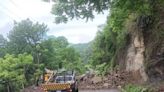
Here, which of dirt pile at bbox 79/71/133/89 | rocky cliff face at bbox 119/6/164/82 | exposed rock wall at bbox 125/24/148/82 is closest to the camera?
rocky cliff face at bbox 119/6/164/82

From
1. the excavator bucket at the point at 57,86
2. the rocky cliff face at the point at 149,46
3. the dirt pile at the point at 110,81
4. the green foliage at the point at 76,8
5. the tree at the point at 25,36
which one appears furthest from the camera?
Answer: the tree at the point at 25,36

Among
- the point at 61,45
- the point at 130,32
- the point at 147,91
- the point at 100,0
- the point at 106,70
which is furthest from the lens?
the point at 61,45

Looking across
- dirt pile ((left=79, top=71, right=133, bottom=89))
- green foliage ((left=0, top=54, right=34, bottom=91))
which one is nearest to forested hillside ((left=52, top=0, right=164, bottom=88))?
dirt pile ((left=79, top=71, right=133, bottom=89))

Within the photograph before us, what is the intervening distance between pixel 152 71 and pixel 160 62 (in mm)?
1048

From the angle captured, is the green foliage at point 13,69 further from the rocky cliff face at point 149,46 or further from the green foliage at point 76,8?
the green foliage at point 76,8

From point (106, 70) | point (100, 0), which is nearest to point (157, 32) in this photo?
point (100, 0)

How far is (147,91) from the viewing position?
22250 mm

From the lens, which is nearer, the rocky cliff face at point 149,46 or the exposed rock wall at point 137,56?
the rocky cliff face at point 149,46

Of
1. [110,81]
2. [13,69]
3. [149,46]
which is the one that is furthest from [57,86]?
[13,69]

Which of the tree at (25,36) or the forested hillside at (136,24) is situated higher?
the tree at (25,36)

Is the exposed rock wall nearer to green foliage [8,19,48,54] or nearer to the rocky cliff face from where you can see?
the rocky cliff face

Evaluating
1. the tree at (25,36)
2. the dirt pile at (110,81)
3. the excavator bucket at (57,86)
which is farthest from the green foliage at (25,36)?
the excavator bucket at (57,86)

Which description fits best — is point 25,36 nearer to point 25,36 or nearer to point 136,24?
point 25,36

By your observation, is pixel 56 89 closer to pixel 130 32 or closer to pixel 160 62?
pixel 160 62
